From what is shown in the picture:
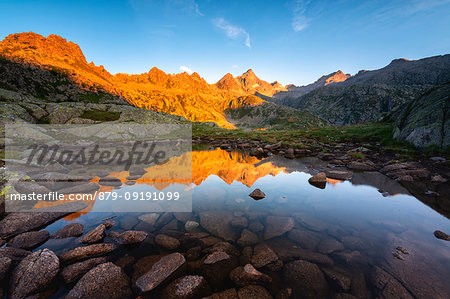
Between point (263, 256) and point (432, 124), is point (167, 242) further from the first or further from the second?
point (432, 124)

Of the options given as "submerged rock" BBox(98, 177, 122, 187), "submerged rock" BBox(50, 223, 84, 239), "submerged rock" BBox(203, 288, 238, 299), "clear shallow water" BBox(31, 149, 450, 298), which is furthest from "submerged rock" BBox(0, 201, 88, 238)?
"submerged rock" BBox(203, 288, 238, 299)

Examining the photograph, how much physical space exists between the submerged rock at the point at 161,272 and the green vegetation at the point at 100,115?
72883mm

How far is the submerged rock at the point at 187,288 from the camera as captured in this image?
4.88 metres

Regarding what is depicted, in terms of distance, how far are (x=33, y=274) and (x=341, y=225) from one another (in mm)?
12175

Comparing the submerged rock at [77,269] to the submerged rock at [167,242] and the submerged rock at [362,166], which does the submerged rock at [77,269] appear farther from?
the submerged rock at [362,166]

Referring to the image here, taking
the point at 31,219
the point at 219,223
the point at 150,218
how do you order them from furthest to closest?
the point at 150,218, the point at 219,223, the point at 31,219

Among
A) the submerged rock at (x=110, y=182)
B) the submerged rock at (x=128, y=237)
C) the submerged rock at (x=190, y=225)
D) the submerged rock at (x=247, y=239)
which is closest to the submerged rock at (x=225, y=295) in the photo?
the submerged rock at (x=247, y=239)

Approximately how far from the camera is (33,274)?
5172 millimetres

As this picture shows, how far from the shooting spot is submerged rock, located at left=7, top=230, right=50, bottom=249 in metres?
7.03

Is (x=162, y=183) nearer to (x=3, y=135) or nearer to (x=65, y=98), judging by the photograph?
(x=3, y=135)

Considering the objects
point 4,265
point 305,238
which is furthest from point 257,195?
point 4,265

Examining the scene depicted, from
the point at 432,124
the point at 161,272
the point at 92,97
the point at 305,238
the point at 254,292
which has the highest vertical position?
the point at 92,97

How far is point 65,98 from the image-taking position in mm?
89375

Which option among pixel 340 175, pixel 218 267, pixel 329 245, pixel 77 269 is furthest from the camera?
pixel 340 175
